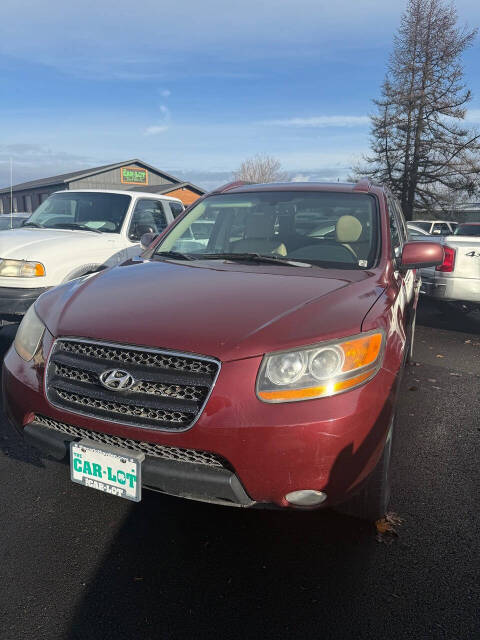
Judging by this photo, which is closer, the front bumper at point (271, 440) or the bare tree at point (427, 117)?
the front bumper at point (271, 440)

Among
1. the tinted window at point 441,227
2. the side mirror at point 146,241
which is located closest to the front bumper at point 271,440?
the side mirror at point 146,241

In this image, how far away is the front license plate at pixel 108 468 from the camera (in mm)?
2148

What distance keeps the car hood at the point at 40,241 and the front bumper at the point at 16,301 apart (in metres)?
0.38

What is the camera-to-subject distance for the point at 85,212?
6836 millimetres

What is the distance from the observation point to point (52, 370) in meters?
2.35

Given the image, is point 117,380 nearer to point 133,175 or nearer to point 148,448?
point 148,448

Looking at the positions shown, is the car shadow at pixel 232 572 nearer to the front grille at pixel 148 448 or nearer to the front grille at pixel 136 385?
the front grille at pixel 148 448

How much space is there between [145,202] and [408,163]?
26.0 m

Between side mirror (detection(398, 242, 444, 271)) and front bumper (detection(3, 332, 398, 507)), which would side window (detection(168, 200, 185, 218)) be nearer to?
side mirror (detection(398, 242, 444, 271))

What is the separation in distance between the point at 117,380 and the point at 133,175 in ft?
142

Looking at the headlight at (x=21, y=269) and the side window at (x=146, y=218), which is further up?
the side window at (x=146, y=218)

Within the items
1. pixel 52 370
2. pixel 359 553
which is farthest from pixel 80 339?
pixel 359 553

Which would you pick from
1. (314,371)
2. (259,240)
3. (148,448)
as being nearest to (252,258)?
(259,240)

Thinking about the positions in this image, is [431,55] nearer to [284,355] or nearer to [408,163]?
[408,163]
